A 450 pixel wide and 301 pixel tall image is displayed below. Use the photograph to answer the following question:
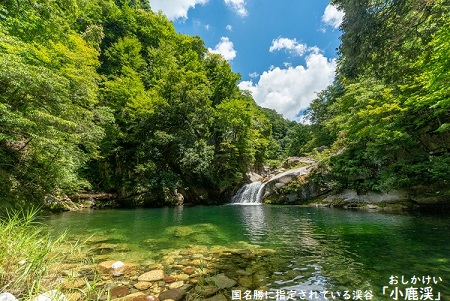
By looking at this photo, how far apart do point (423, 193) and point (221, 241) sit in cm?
1192

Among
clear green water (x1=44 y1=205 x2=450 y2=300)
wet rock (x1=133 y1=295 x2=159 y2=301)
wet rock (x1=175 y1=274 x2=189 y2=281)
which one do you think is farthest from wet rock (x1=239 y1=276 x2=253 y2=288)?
wet rock (x1=133 y1=295 x2=159 y2=301)

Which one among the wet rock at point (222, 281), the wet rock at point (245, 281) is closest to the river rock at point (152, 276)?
the wet rock at point (222, 281)

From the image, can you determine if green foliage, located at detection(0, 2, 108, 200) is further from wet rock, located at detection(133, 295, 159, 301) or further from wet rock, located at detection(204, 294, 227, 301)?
wet rock, located at detection(204, 294, 227, 301)

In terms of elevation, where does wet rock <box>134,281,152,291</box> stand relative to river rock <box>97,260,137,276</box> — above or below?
below

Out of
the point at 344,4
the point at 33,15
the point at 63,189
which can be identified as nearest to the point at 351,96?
the point at 344,4

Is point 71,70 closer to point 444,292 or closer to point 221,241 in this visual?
point 221,241

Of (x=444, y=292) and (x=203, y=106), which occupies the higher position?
(x=203, y=106)

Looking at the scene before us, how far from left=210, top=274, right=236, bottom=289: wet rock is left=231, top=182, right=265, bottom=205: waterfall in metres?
17.3

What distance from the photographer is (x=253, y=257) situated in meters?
4.93

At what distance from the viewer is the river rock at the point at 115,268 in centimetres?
408

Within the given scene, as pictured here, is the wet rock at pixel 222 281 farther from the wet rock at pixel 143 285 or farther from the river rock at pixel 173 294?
the wet rock at pixel 143 285

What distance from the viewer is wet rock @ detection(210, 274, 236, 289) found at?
11.8ft

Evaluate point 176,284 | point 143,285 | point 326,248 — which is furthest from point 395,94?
point 143,285

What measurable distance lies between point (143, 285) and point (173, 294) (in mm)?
612
